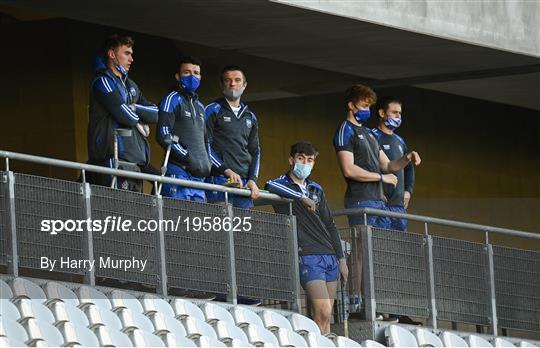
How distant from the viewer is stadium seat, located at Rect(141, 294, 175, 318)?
10346 millimetres

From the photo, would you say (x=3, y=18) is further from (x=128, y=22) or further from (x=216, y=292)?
(x=216, y=292)

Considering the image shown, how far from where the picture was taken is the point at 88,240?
10195 millimetres

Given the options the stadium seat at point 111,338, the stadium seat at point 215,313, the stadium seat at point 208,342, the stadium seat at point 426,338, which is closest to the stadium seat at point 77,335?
the stadium seat at point 111,338

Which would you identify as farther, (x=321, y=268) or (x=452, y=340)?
(x=452, y=340)

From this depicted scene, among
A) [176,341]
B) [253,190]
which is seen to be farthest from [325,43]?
[176,341]

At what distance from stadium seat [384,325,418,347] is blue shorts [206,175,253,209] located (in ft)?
4.86

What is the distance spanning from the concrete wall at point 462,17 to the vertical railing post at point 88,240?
398cm

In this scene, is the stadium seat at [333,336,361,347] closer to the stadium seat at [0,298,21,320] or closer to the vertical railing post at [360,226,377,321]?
the vertical railing post at [360,226,377,321]

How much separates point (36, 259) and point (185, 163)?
6.14 ft

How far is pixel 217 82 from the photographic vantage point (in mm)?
16500

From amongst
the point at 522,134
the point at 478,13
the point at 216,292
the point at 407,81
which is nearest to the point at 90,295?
the point at 216,292

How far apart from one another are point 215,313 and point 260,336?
36 centimetres

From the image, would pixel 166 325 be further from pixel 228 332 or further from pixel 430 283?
pixel 430 283

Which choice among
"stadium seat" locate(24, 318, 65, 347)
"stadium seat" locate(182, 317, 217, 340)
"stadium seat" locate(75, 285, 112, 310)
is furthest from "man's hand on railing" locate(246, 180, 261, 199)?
"stadium seat" locate(24, 318, 65, 347)
